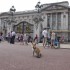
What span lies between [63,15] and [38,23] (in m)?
19.4

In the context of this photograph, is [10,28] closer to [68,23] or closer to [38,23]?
[38,23]

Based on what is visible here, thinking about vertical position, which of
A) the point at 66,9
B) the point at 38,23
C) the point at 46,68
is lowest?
the point at 46,68

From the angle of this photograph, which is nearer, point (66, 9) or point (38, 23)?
point (38, 23)

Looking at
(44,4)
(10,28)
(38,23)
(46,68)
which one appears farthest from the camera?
(44,4)

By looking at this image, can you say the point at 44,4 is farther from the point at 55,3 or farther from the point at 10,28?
the point at 10,28

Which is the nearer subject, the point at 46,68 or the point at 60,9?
the point at 46,68

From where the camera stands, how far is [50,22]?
2341 inches

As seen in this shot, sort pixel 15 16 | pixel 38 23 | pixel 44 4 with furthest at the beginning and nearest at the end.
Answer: pixel 15 16 → pixel 44 4 → pixel 38 23

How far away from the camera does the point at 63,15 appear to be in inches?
2244

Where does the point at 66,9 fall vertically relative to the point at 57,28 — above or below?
above

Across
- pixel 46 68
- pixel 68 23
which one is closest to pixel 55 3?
pixel 68 23

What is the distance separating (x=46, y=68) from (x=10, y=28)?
Answer: 34.9 meters

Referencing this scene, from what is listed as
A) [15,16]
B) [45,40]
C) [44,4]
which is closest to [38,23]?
[45,40]

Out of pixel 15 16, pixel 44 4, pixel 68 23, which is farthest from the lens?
pixel 15 16
